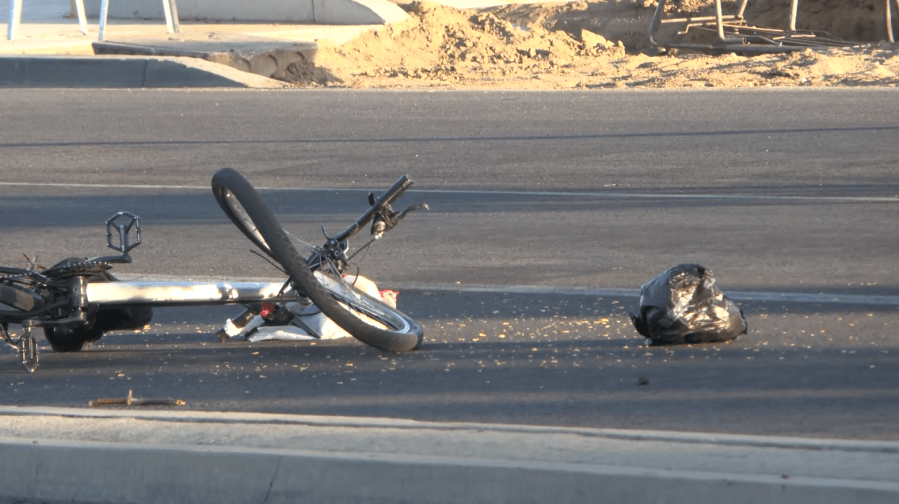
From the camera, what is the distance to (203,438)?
12.9ft

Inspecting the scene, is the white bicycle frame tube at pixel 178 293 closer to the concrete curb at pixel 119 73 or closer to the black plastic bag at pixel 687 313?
the black plastic bag at pixel 687 313

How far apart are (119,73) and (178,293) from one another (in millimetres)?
16107

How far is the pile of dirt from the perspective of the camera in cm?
2033

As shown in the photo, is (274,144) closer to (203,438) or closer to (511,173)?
(511,173)

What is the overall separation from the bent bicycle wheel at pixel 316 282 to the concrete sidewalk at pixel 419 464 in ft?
2.92

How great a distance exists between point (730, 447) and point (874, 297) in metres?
2.86

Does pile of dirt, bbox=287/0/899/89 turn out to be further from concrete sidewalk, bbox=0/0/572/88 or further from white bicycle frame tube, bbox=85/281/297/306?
white bicycle frame tube, bbox=85/281/297/306

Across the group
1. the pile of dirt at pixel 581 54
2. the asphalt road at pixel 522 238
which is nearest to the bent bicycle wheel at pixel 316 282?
the asphalt road at pixel 522 238

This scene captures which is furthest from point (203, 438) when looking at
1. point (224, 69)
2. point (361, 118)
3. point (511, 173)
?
point (224, 69)

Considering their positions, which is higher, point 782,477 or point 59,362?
point 782,477

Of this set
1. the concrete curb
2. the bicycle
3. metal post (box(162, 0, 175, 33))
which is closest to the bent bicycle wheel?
the bicycle

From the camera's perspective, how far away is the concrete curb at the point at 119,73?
19.9 m

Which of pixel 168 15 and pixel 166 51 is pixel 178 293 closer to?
pixel 166 51

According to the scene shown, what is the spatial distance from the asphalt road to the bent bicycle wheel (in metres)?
0.15
